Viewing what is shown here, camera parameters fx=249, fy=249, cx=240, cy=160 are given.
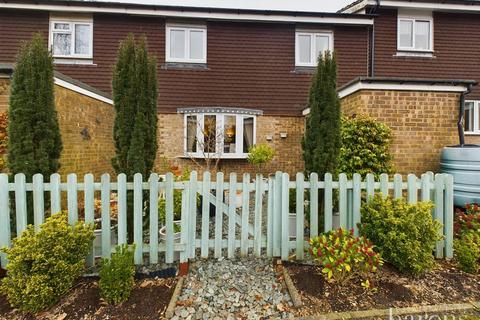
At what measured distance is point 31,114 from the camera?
10.4 ft

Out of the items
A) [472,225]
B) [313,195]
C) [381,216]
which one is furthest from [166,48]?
[472,225]

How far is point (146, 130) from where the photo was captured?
→ 3490mm

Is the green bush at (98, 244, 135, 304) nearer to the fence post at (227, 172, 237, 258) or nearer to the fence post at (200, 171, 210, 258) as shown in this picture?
the fence post at (200, 171, 210, 258)

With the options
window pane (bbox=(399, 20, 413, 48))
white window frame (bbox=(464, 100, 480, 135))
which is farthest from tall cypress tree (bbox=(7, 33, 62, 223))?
white window frame (bbox=(464, 100, 480, 135))

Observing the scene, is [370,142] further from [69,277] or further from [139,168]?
[69,277]

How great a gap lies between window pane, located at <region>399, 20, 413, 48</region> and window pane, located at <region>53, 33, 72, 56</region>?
12447 mm

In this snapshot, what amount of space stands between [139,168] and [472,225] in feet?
15.2

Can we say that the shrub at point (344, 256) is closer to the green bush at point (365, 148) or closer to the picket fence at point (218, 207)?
the picket fence at point (218, 207)

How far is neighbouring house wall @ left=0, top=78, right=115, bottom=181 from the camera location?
4.81 metres

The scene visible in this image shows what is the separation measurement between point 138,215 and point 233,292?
1500 mm

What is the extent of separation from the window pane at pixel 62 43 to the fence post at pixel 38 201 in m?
8.08

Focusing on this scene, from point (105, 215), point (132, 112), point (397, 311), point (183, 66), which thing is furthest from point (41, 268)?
point (183, 66)

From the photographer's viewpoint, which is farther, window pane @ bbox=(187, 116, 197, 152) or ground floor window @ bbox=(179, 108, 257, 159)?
window pane @ bbox=(187, 116, 197, 152)

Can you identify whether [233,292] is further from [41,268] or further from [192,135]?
[192,135]
